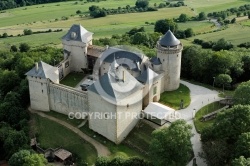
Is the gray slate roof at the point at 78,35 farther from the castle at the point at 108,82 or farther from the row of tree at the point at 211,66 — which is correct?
the row of tree at the point at 211,66

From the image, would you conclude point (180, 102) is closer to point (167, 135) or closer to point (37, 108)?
point (167, 135)

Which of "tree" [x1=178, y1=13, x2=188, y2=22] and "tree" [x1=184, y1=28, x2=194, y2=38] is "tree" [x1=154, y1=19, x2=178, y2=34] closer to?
"tree" [x1=184, y1=28, x2=194, y2=38]

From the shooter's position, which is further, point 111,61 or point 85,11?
point 85,11

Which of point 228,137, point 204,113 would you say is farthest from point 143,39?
point 228,137

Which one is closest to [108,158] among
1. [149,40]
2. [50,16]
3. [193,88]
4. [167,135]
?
[167,135]

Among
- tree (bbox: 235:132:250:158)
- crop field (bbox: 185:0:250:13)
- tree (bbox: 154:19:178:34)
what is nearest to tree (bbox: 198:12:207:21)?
crop field (bbox: 185:0:250:13)

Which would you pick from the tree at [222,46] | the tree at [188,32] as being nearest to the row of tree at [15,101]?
the tree at [222,46]
